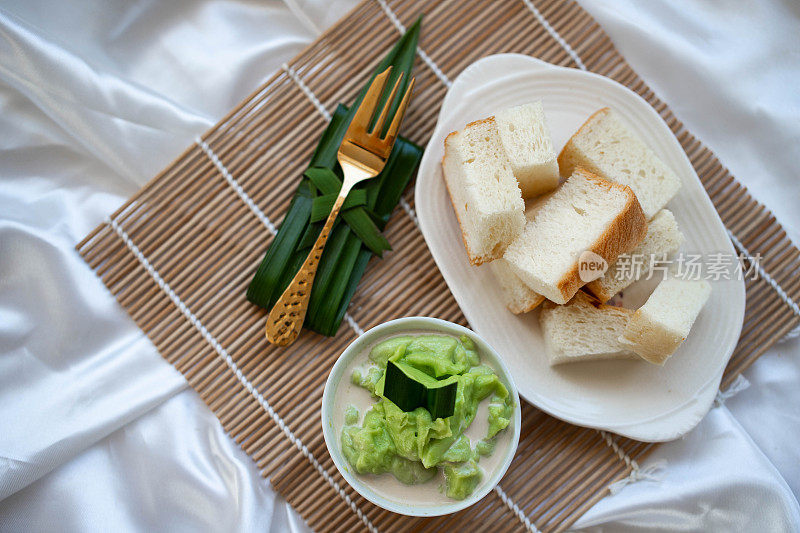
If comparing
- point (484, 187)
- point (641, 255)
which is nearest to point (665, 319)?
point (641, 255)

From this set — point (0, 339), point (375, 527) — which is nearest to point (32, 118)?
point (0, 339)

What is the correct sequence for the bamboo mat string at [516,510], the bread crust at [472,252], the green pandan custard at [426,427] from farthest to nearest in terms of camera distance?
the bamboo mat string at [516,510] → the bread crust at [472,252] → the green pandan custard at [426,427]

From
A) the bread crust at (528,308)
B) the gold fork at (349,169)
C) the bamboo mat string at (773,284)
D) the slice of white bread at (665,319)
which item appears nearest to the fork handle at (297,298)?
the gold fork at (349,169)

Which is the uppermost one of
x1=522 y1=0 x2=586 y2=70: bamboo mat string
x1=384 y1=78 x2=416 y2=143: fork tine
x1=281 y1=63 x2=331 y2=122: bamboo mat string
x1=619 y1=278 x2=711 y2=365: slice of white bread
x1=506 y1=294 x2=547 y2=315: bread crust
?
x1=281 y1=63 x2=331 y2=122: bamboo mat string

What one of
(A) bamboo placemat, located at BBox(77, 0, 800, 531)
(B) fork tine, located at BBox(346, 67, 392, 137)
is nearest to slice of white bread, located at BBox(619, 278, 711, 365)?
(A) bamboo placemat, located at BBox(77, 0, 800, 531)

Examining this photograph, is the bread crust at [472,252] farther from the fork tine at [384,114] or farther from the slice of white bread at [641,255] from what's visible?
the slice of white bread at [641,255]

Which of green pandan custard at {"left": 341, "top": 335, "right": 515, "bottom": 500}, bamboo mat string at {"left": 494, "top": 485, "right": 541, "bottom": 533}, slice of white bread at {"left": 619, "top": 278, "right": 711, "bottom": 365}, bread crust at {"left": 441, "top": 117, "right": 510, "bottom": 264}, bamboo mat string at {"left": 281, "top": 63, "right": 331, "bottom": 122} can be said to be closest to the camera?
green pandan custard at {"left": 341, "top": 335, "right": 515, "bottom": 500}

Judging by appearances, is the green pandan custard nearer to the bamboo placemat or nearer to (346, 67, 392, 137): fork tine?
the bamboo placemat
